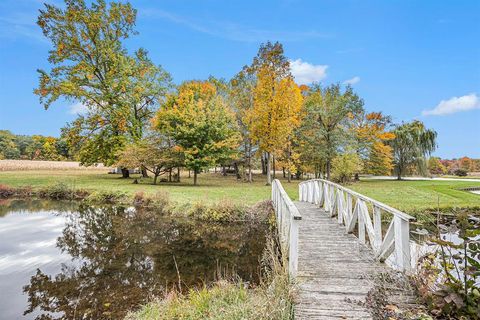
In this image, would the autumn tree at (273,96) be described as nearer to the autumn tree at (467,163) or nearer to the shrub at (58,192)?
the shrub at (58,192)

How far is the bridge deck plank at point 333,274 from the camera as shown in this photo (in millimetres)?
3404

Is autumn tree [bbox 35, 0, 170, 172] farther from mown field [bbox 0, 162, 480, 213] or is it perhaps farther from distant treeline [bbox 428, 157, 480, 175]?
distant treeline [bbox 428, 157, 480, 175]

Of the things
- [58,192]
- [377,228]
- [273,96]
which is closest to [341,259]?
[377,228]

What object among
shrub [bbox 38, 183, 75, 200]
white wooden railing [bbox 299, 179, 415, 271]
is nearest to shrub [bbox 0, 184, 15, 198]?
shrub [bbox 38, 183, 75, 200]

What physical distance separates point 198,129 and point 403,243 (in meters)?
18.2

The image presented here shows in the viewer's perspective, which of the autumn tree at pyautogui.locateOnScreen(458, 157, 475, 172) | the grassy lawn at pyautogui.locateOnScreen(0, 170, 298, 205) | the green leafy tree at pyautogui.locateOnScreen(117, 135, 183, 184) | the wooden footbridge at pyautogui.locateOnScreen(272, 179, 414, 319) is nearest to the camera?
the wooden footbridge at pyautogui.locateOnScreen(272, 179, 414, 319)

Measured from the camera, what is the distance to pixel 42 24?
23641 millimetres

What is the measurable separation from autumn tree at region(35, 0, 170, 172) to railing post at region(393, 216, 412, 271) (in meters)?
23.7

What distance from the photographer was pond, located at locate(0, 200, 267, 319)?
17.7 ft

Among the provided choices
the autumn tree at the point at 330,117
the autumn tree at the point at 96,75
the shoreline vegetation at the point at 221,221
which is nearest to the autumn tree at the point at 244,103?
the autumn tree at the point at 330,117

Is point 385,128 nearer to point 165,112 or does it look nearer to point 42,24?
point 165,112

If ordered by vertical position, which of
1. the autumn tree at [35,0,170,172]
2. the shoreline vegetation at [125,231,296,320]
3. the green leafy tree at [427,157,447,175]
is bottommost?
the shoreline vegetation at [125,231,296,320]

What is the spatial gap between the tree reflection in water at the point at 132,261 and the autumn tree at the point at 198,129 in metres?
8.97

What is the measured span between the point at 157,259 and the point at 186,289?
2.14 m
